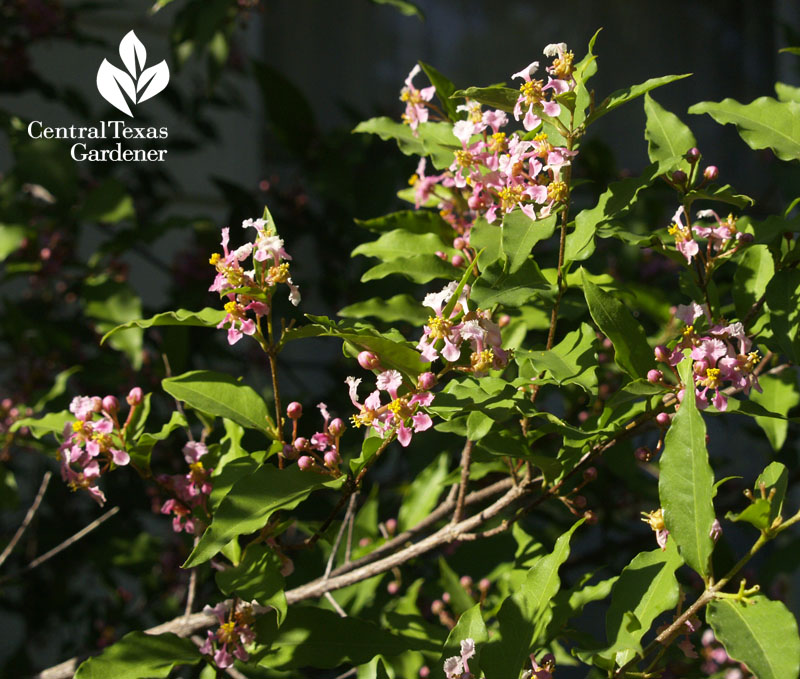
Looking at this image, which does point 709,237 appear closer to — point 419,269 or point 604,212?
point 604,212

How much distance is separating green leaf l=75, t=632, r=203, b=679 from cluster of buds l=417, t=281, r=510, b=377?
471 mm

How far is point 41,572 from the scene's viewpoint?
2.27m

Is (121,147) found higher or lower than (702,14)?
lower

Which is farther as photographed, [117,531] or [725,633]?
[117,531]

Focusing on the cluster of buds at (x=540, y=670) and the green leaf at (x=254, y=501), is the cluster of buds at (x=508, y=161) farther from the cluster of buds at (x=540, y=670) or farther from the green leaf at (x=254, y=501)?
the cluster of buds at (x=540, y=670)

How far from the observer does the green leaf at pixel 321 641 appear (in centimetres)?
102

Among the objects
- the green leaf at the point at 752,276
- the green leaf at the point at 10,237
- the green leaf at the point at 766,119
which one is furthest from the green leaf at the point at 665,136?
the green leaf at the point at 10,237

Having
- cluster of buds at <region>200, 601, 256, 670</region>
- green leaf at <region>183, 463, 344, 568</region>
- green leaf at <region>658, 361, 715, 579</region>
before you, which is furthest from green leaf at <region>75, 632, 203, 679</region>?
green leaf at <region>658, 361, 715, 579</region>

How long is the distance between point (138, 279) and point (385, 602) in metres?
1.89

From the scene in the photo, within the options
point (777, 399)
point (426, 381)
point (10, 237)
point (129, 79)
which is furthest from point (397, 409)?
point (129, 79)

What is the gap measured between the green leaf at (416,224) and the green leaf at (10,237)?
2.86 ft

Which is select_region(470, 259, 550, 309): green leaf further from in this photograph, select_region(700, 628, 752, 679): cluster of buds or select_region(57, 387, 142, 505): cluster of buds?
select_region(700, 628, 752, 679): cluster of buds

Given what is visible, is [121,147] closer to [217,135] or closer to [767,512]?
[217,135]

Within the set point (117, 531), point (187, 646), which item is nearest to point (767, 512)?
point (187, 646)
